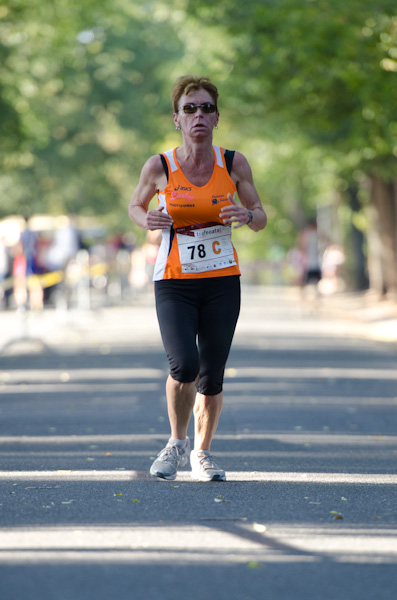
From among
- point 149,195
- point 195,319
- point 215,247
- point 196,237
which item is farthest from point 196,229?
point 195,319

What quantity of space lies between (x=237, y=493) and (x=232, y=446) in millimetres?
2172

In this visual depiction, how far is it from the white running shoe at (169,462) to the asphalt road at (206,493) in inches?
3.3

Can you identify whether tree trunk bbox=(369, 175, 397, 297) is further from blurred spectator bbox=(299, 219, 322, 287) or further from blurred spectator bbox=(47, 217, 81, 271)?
blurred spectator bbox=(47, 217, 81, 271)

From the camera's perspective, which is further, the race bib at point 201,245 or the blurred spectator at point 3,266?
the blurred spectator at point 3,266

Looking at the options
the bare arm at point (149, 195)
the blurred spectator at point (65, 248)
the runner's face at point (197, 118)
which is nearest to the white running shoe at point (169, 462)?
the bare arm at point (149, 195)

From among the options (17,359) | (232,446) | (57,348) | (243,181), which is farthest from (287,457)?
(57,348)

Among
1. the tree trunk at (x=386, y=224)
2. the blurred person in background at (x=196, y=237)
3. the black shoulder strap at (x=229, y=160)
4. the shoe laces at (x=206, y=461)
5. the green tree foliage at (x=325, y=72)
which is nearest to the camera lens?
the blurred person in background at (x=196, y=237)

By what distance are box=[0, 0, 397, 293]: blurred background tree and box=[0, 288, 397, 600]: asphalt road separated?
5957mm

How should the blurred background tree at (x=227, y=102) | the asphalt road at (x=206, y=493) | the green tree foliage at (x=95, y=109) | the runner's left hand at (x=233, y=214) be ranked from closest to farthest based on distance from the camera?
the asphalt road at (x=206, y=493), the runner's left hand at (x=233, y=214), the blurred background tree at (x=227, y=102), the green tree foliage at (x=95, y=109)

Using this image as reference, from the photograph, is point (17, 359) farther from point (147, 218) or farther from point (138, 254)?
A: point (138, 254)

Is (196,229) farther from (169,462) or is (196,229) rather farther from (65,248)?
(65,248)

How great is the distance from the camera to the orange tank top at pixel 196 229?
687cm

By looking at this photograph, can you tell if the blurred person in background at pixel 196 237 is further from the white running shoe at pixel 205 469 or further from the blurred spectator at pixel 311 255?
the blurred spectator at pixel 311 255

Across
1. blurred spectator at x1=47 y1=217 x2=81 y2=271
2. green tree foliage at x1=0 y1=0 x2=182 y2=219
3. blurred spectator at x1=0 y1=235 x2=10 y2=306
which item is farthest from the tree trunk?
green tree foliage at x1=0 y1=0 x2=182 y2=219
